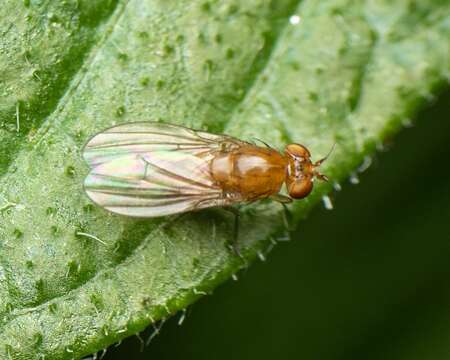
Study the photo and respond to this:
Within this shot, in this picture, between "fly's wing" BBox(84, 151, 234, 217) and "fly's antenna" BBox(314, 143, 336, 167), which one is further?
"fly's antenna" BBox(314, 143, 336, 167)

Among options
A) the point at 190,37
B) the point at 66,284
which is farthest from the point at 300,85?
Result: the point at 66,284

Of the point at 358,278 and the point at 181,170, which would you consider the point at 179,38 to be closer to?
the point at 181,170

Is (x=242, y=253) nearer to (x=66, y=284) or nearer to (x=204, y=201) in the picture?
(x=204, y=201)

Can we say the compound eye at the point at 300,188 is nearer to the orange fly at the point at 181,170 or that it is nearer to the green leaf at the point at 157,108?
the orange fly at the point at 181,170

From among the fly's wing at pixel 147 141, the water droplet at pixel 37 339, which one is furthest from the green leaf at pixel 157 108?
the fly's wing at pixel 147 141

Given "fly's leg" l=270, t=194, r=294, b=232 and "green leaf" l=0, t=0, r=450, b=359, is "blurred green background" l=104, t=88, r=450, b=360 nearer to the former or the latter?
"green leaf" l=0, t=0, r=450, b=359

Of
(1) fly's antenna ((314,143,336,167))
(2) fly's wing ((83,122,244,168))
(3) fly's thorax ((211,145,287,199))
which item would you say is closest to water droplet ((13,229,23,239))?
(2) fly's wing ((83,122,244,168))

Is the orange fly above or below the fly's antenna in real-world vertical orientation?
below
